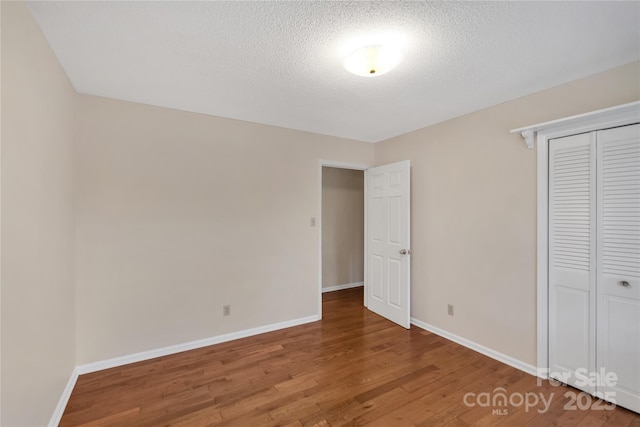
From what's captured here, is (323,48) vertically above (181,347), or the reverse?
(323,48)

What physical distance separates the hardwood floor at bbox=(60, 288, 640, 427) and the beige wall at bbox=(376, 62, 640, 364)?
1.23 ft

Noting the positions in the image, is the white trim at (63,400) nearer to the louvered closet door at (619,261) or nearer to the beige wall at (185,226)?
the beige wall at (185,226)

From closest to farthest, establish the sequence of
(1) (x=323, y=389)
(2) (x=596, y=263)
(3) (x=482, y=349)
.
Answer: (2) (x=596, y=263)
(1) (x=323, y=389)
(3) (x=482, y=349)

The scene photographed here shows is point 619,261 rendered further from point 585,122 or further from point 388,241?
point 388,241

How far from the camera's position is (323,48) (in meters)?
1.74

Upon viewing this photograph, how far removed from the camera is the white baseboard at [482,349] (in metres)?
2.36

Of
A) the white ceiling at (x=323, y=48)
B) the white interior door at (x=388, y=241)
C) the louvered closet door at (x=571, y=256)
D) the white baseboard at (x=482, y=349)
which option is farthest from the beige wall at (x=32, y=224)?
the louvered closet door at (x=571, y=256)

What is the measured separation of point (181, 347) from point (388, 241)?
263 cm

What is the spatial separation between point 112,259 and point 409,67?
296 cm

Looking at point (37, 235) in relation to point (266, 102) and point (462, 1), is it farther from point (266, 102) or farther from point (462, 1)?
point (462, 1)

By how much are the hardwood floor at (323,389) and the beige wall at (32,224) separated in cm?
53

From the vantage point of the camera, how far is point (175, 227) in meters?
2.70

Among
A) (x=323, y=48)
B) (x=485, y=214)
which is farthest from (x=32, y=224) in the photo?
(x=485, y=214)

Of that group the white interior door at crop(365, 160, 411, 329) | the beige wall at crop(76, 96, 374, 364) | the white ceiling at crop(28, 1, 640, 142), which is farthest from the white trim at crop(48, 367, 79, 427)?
the white interior door at crop(365, 160, 411, 329)
